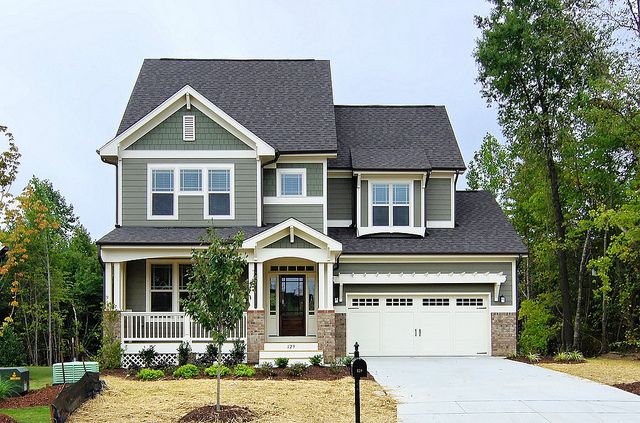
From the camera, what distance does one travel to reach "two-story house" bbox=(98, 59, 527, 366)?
22719 millimetres

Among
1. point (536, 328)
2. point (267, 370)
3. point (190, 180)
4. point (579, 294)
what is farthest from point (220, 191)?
point (579, 294)

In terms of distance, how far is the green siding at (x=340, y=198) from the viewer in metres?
26.5

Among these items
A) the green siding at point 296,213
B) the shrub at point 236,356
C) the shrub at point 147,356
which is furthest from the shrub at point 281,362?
the green siding at point 296,213

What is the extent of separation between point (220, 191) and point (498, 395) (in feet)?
36.7

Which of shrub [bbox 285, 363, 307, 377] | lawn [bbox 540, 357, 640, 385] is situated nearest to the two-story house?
shrub [bbox 285, 363, 307, 377]

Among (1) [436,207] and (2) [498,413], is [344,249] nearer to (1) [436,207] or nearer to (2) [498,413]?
(1) [436,207]

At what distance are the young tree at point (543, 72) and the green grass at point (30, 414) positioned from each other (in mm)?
18482

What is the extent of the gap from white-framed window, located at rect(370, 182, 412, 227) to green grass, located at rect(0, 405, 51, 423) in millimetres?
13738

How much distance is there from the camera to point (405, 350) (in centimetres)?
2522

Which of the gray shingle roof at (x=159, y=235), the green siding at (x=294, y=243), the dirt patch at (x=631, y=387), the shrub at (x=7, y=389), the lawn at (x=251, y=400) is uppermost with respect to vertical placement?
the gray shingle roof at (x=159, y=235)

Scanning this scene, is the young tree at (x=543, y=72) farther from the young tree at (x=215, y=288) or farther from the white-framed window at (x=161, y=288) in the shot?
the young tree at (x=215, y=288)

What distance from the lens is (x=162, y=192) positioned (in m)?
24.0

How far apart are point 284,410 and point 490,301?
1248 centimetres

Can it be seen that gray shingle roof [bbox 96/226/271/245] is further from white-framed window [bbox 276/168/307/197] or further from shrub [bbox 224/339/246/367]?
shrub [bbox 224/339/246/367]
